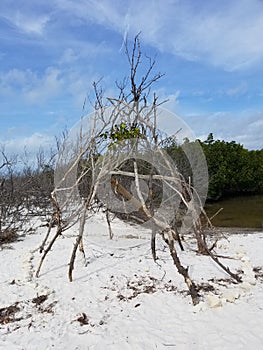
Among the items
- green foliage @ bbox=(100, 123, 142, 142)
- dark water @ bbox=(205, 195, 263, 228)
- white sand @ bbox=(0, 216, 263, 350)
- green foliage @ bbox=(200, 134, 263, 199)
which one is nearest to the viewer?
white sand @ bbox=(0, 216, 263, 350)

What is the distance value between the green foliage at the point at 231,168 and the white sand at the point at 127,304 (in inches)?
489

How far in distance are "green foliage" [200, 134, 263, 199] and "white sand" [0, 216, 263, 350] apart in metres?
12.4

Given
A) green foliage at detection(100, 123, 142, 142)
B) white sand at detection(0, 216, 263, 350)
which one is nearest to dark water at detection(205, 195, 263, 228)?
white sand at detection(0, 216, 263, 350)

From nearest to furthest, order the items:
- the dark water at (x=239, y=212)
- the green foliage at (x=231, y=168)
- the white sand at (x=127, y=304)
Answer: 1. the white sand at (x=127, y=304)
2. the dark water at (x=239, y=212)
3. the green foliage at (x=231, y=168)

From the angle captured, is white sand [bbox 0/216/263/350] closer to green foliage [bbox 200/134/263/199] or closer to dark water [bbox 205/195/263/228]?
dark water [bbox 205/195/263/228]

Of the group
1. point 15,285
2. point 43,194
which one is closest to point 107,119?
point 15,285

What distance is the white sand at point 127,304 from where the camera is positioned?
316 cm

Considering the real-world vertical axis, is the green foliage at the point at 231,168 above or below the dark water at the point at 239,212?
above

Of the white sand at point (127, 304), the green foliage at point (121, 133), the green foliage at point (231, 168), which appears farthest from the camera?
the green foliage at point (231, 168)

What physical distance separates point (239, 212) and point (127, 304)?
11.3 m

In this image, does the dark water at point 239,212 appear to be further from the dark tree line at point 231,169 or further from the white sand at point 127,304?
the white sand at point 127,304

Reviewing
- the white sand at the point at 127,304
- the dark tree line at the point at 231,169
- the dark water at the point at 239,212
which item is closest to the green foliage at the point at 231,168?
the dark tree line at the point at 231,169

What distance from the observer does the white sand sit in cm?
316

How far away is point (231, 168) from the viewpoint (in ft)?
62.9
